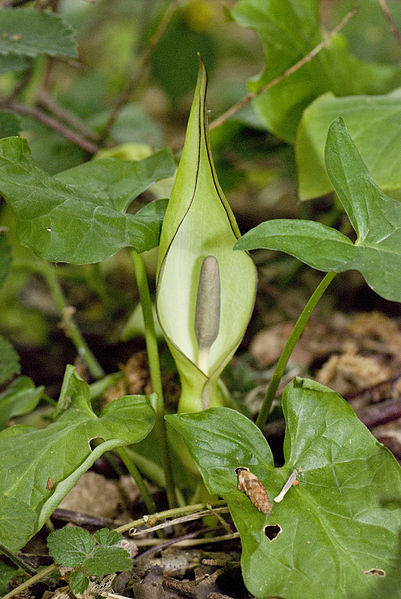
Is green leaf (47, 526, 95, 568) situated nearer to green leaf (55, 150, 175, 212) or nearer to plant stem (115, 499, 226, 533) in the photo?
plant stem (115, 499, 226, 533)

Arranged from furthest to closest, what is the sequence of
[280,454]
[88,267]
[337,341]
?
1. [88,267]
2. [337,341]
3. [280,454]

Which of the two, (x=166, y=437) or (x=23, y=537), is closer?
(x=23, y=537)

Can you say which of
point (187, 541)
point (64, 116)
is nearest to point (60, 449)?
point (187, 541)

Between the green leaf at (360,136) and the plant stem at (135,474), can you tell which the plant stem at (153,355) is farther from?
the green leaf at (360,136)

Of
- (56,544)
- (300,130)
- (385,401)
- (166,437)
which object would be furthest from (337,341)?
(56,544)

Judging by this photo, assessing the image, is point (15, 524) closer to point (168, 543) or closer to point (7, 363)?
point (168, 543)

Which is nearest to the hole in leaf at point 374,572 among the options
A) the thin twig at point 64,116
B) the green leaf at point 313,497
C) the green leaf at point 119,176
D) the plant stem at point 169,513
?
the green leaf at point 313,497

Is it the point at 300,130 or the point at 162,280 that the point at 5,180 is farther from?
the point at 300,130
